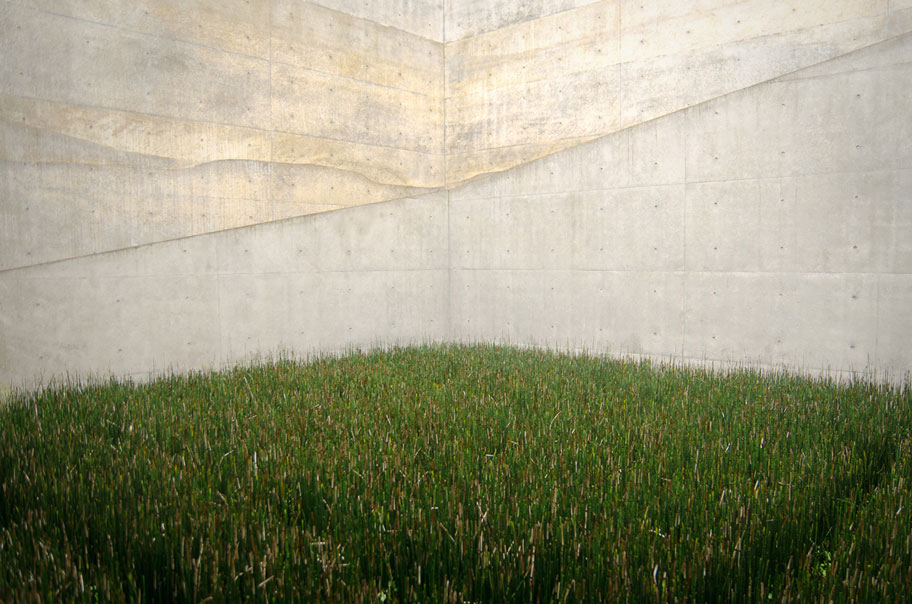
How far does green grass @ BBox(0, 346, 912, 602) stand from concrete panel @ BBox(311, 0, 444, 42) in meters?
4.87

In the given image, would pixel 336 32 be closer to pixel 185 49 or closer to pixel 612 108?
pixel 185 49

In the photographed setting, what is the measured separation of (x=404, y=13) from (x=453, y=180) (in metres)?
2.03

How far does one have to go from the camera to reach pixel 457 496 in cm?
258

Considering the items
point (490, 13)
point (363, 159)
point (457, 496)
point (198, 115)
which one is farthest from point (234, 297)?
point (457, 496)

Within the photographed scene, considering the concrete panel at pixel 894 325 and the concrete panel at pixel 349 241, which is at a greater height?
the concrete panel at pixel 349 241

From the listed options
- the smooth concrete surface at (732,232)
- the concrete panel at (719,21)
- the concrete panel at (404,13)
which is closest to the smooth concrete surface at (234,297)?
the smooth concrete surface at (732,232)

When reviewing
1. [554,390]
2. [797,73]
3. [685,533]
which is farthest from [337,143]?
[685,533]

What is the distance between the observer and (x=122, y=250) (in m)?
6.00

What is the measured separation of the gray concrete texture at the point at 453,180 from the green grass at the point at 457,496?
1625 mm

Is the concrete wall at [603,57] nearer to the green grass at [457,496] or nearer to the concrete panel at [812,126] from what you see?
the concrete panel at [812,126]

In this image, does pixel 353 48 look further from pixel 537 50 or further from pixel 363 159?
pixel 537 50

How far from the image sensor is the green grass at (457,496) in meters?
1.94

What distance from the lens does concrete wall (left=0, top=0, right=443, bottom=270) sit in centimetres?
554

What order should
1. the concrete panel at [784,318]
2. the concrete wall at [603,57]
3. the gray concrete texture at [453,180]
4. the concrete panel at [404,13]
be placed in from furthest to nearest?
the concrete panel at [404,13]
the concrete wall at [603,57]
the concrete panel at [784,318]
the gray concrete texture at [453,180]
